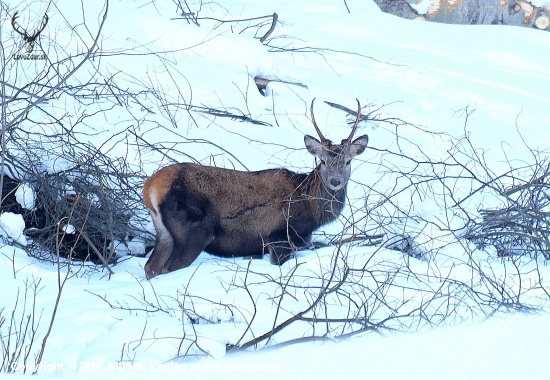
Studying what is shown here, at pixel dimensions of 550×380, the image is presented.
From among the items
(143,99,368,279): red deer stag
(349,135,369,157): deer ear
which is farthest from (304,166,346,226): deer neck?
(349,135,369,157): deer ear

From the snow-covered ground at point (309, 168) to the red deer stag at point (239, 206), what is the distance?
0.70 ft

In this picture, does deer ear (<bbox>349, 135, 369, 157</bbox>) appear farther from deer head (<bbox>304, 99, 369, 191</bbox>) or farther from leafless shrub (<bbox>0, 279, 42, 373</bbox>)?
leafless shrub (<bbox>0, 279, 42, 373</bbox>)

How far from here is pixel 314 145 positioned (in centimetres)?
729

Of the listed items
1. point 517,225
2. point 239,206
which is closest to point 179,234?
point 239,206

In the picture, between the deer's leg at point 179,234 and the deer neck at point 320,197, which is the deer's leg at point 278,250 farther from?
the deer's leg at point 179,234

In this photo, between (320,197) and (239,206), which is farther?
(320,197)

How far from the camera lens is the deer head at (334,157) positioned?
7.07m

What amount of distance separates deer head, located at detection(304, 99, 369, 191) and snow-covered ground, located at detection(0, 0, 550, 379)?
0.21 meters

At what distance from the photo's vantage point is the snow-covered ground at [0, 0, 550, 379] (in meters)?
4.62

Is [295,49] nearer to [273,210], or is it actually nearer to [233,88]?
[233,88]

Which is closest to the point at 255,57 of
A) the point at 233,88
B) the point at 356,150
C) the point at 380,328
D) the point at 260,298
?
the point at 233,88

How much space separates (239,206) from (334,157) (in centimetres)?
95

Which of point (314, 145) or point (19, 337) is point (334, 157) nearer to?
point (314, 145)

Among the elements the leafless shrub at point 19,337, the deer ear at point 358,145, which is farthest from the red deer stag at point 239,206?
the leafless shrub at point 19,337
